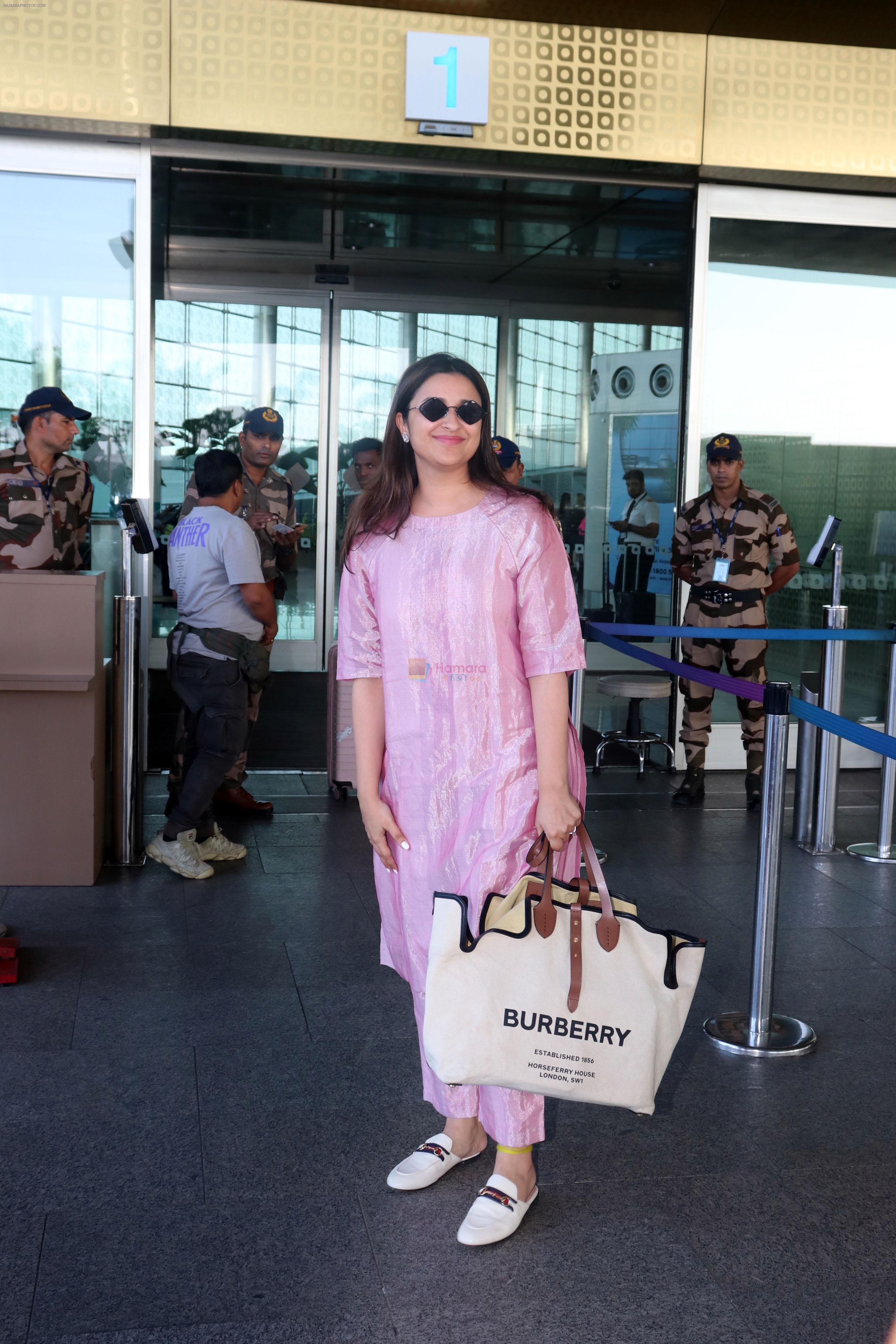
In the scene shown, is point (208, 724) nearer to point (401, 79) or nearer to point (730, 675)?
point (730, 675)

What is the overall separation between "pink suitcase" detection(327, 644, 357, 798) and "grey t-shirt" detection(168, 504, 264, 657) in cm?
125

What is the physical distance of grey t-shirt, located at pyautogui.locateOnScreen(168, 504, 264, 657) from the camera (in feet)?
15.9

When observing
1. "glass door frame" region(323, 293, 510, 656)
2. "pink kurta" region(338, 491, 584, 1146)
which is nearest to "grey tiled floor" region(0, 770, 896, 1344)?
"pink kurta" region(338, 491, 584, 1146)

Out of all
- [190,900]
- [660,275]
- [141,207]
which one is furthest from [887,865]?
[660,275]

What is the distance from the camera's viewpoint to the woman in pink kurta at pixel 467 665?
7.80ft

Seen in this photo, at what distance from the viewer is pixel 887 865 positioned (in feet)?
17.4

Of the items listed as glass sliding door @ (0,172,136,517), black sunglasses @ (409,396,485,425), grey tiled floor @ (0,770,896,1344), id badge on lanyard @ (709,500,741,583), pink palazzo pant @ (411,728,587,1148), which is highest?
glass sliding door @ (0,172,136,517)

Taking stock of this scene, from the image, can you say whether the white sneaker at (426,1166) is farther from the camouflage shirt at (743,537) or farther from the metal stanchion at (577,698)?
the camouflage shirt at (743,537)

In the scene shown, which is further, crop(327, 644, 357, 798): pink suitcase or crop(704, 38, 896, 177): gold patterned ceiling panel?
crop(704, 38, 896, 177): gold patterned ceiling panel

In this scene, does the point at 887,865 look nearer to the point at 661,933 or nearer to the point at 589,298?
the point at 661,933

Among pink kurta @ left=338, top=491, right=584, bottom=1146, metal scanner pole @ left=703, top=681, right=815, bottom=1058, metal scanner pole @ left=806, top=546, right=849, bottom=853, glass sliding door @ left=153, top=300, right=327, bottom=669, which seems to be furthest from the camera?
glass sliding door @ left=153, top=300, right=327, bottom=669

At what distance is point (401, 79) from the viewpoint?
6.10 meters

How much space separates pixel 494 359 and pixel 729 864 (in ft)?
22.2

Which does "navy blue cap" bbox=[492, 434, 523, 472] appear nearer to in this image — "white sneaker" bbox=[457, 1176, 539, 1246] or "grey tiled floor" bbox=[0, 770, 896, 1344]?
"grey tiled floor" bbox=[0, 770, 896, 1344]
